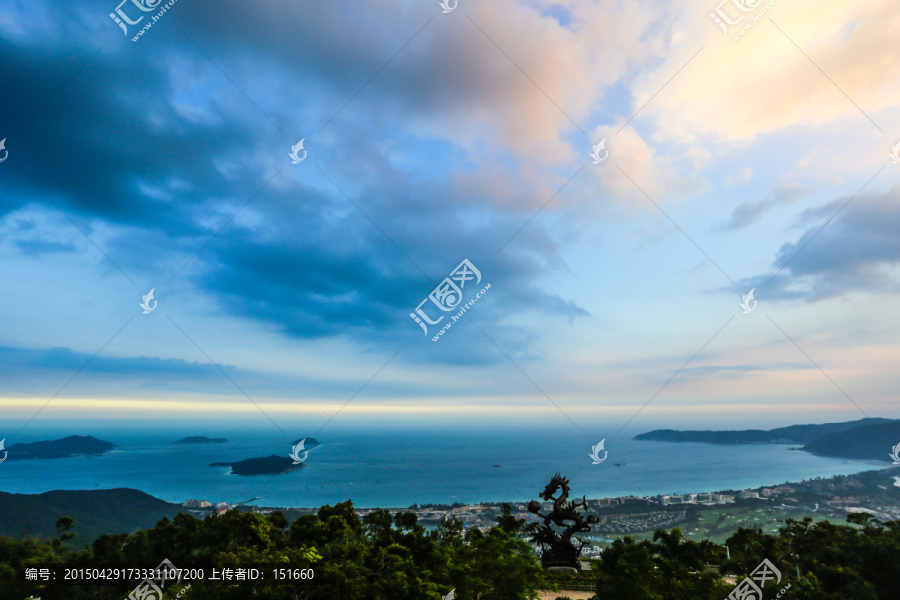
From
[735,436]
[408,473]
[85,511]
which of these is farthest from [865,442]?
Result: [85,511]

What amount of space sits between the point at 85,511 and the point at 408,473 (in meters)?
56.8

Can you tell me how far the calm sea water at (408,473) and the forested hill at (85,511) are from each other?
47.5 feet

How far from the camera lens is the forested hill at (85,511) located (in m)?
42.2

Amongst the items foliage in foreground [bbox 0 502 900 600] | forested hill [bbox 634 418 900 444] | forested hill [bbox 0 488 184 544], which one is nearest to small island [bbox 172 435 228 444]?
forested hill [bbox 0 488 184 544]

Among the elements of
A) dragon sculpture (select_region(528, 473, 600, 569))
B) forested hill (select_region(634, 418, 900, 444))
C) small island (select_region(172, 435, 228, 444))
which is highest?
small island (select_region(172, 435, 228, 444))

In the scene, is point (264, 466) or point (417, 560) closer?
point (417, 560)

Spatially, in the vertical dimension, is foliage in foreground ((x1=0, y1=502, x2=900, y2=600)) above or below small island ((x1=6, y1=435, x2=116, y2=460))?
below

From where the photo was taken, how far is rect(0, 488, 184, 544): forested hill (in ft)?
138

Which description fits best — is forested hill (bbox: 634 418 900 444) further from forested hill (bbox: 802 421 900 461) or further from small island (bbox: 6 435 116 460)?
small island (bbox: 6 435 116 460)

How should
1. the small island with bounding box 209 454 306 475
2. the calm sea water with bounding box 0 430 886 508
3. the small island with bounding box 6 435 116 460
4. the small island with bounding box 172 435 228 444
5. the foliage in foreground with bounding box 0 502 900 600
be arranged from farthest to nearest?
the small island with bounding box 172 435 228 444
the small island with bounding box 6 435 116 460
the small island with bounding box 209 454 306 475
the calm sea water with bounding box 0 430 886 508
the foliage in foreground with bounding box 0 502 900 600

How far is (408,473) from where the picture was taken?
9106 centimetres

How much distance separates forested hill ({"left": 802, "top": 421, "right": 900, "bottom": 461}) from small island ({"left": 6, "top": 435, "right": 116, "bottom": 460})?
565ft

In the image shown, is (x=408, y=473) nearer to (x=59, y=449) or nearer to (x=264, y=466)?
(x=264, y=466)

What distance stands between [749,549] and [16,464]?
438ft
